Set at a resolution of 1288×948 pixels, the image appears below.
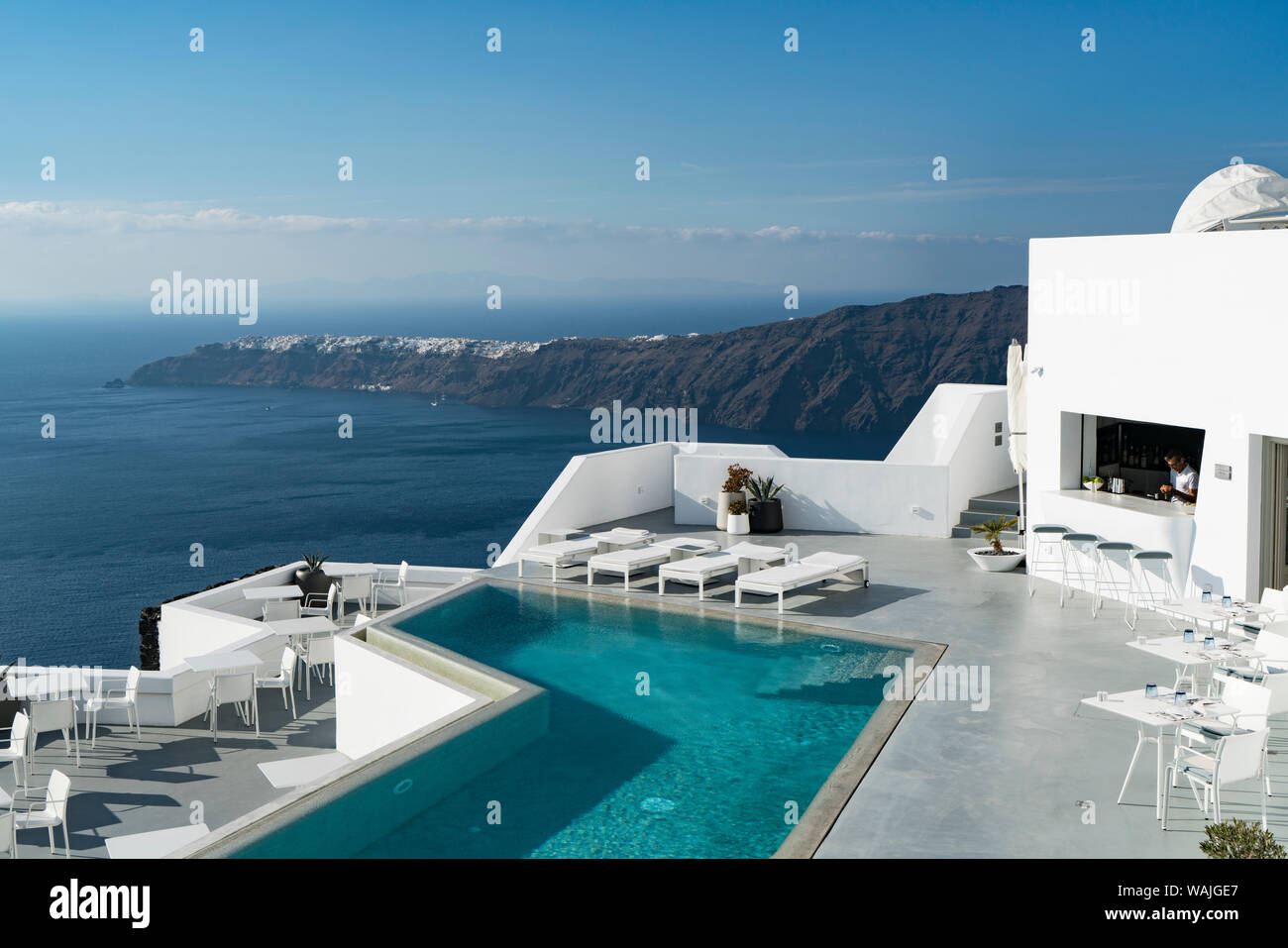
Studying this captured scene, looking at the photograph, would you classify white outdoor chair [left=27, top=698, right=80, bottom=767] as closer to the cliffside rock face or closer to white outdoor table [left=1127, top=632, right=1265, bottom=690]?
white outdoor table [left=1127, top=632, right=1265, bottom=690]

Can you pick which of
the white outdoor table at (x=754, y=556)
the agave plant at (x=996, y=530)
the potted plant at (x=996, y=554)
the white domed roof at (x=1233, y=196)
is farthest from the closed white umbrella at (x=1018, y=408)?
the white outdoor table at (x=754, y=556)

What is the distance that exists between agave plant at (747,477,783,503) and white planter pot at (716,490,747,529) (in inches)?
5.9

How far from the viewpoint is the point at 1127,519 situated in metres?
11.4

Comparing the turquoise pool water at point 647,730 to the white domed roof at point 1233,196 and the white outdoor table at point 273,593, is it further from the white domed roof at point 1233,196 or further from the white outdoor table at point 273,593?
the white domed roof at point 1233,196

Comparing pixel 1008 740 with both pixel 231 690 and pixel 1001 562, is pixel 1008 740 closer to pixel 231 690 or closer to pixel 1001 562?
pixel 1001 562

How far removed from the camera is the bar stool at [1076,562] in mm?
11570

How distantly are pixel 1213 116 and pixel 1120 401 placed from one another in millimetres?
54085

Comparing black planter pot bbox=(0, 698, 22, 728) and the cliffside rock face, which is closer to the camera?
black planter pot bbox=(0, 698, 22, 728)

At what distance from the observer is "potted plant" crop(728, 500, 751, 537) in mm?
15320

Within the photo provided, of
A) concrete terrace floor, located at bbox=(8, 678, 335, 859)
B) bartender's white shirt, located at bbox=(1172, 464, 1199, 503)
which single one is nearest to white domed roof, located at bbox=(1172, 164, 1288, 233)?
bartender's white shirt, located at bbox=(1172, 464, 1199, 503)

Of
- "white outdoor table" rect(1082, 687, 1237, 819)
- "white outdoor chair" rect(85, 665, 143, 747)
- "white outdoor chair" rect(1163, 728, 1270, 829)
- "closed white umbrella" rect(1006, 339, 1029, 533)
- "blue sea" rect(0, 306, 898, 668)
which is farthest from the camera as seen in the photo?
"blue sea" rect(0, 306, 898, 668)

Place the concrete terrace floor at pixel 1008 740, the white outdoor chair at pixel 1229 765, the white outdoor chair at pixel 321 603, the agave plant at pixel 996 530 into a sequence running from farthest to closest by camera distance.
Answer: the white outdoor chair at pixel 321 603 → the agave plant at pixel 996 530 → the concrete terrace floor at pixel 1008 740 → the white outdoor chair at pixel 1229 765

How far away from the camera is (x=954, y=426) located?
50.6ft
